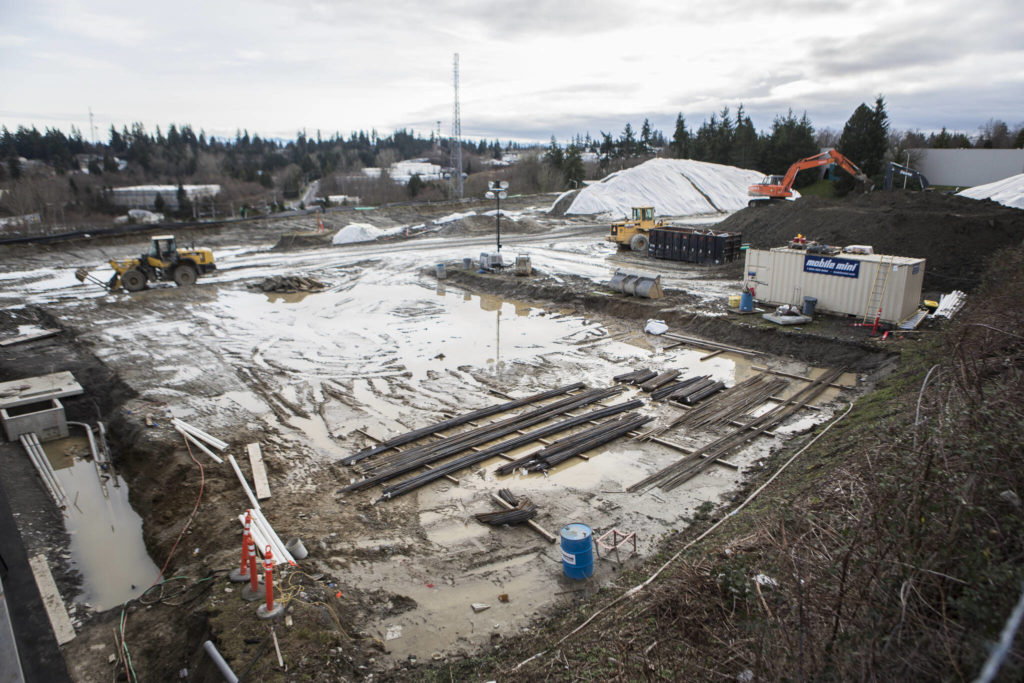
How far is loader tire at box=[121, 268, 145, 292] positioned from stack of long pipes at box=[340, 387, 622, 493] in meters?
21.4

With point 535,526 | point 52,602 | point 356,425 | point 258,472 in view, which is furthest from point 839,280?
point 52,602

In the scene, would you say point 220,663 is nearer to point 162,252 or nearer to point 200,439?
point 200,439

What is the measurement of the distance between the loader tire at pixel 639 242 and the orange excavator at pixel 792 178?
11.9 meters

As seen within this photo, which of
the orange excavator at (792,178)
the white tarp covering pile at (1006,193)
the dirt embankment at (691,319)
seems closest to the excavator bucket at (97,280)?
the dirt embankment at (691,319)

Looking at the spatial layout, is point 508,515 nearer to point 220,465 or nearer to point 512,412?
point 512,412

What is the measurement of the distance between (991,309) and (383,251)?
103 feet

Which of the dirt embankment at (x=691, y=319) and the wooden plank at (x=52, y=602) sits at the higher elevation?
the dirt embankment at (x=691, y=319)

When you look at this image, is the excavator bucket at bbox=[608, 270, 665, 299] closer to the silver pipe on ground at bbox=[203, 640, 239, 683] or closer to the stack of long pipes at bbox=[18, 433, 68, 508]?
the stack of long pipes at bbox=[18, 433, 68, 508]

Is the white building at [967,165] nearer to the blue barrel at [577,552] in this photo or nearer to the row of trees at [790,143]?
the row of trees at [790,143]

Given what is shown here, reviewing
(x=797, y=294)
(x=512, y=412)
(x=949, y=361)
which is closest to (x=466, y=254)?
(x=797, y=294)

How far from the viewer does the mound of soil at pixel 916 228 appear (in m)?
21.9

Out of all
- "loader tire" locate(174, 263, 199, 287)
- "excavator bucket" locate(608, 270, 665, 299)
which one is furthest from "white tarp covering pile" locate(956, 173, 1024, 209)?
"loader tire" locate(174, 263, 199, 287)

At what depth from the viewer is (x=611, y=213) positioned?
5088 centimetres

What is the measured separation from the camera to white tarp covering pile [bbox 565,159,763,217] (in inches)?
2046
